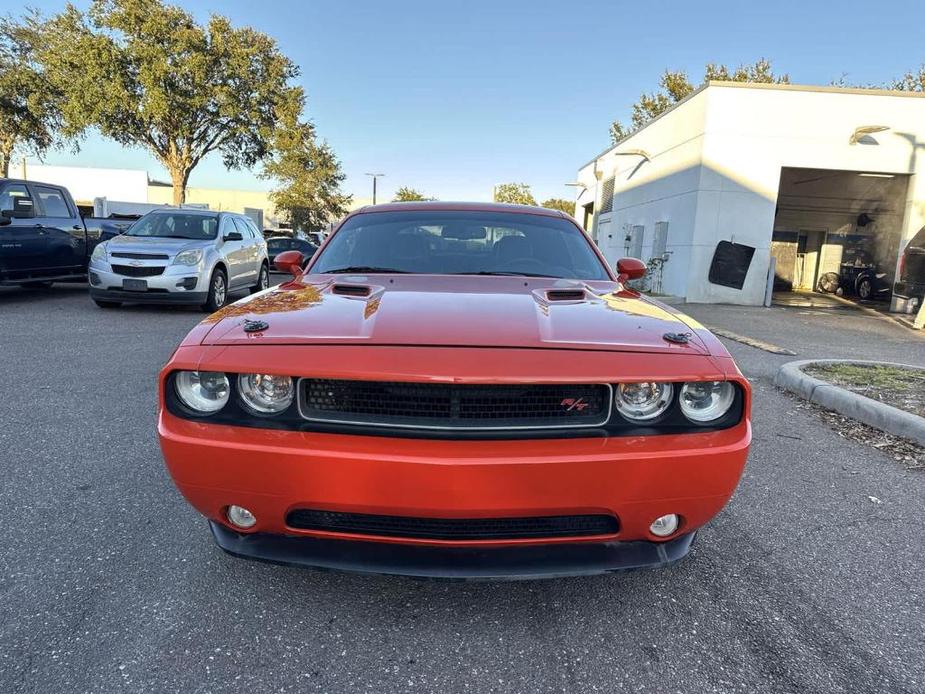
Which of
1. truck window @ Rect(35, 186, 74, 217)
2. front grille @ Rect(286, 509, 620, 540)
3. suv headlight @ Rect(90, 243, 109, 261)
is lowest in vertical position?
front grille @ Rect(286, 509, 620, 540)

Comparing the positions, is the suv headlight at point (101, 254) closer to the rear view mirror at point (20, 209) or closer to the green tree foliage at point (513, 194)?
→ the rear view mirror at point (20, 209)

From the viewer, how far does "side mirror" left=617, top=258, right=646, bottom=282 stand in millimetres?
3463

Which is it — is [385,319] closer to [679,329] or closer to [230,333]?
[230,333]

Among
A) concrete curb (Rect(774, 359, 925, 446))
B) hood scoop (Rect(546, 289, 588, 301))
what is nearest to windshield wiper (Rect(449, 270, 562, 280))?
hood scoop (Rect(546, 289, 588, 301))

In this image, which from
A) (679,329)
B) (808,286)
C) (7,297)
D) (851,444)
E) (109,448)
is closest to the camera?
(679,329)

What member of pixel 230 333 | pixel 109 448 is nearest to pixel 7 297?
pixel 109 448

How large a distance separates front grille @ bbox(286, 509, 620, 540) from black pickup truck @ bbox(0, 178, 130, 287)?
962 cm

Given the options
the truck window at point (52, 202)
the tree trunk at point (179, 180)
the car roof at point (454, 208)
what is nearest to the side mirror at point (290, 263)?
the car roof at point (454, 208)

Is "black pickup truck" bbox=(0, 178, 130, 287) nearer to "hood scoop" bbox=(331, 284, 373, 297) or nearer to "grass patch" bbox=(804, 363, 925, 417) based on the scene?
"hood scoop" bbox=(331, 284, 373, 297)

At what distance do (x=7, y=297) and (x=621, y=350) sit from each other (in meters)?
12.2

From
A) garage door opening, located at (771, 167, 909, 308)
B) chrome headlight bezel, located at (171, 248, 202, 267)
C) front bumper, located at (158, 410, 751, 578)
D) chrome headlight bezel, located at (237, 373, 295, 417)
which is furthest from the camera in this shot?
garage door opening, located at (771, 167, 909, 308)

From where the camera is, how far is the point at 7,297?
34.9 feet

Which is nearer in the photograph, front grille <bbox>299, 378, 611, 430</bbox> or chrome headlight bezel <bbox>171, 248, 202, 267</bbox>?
front grille <bbox>299, 378, 611, 430</bbox>

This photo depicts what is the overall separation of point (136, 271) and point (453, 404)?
28.4 feet
